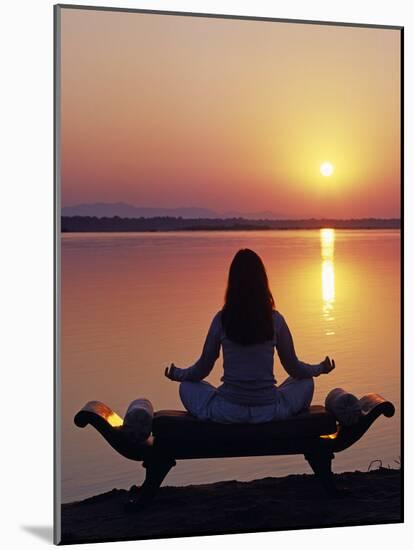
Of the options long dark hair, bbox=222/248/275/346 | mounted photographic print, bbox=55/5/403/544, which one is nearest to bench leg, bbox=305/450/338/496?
mounted photographic print, bbox=55/5/403/544

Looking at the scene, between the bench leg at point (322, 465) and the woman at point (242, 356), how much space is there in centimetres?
31

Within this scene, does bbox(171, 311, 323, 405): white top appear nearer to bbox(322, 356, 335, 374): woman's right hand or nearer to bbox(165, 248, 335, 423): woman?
bbox(165, 248, 335, 423): woman

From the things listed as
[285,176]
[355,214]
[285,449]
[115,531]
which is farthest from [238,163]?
[115,531]

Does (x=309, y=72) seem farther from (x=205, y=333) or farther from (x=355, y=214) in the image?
(x=205, y=333)

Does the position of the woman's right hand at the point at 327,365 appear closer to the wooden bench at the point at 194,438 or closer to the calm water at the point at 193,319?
the calm water at the point at 193,319

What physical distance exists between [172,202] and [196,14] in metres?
1.01

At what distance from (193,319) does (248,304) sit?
314 mm

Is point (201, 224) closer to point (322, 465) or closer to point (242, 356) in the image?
point (242, 356)

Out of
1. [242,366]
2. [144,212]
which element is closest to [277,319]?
[242,366]

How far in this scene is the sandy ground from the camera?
7070 mm

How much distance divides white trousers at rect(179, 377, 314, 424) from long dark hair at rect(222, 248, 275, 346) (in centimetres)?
31

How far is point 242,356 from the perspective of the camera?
7.18 metres

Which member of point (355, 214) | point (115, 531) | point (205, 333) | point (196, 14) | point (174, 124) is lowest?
point (115, 531)

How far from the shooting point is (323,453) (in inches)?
290
